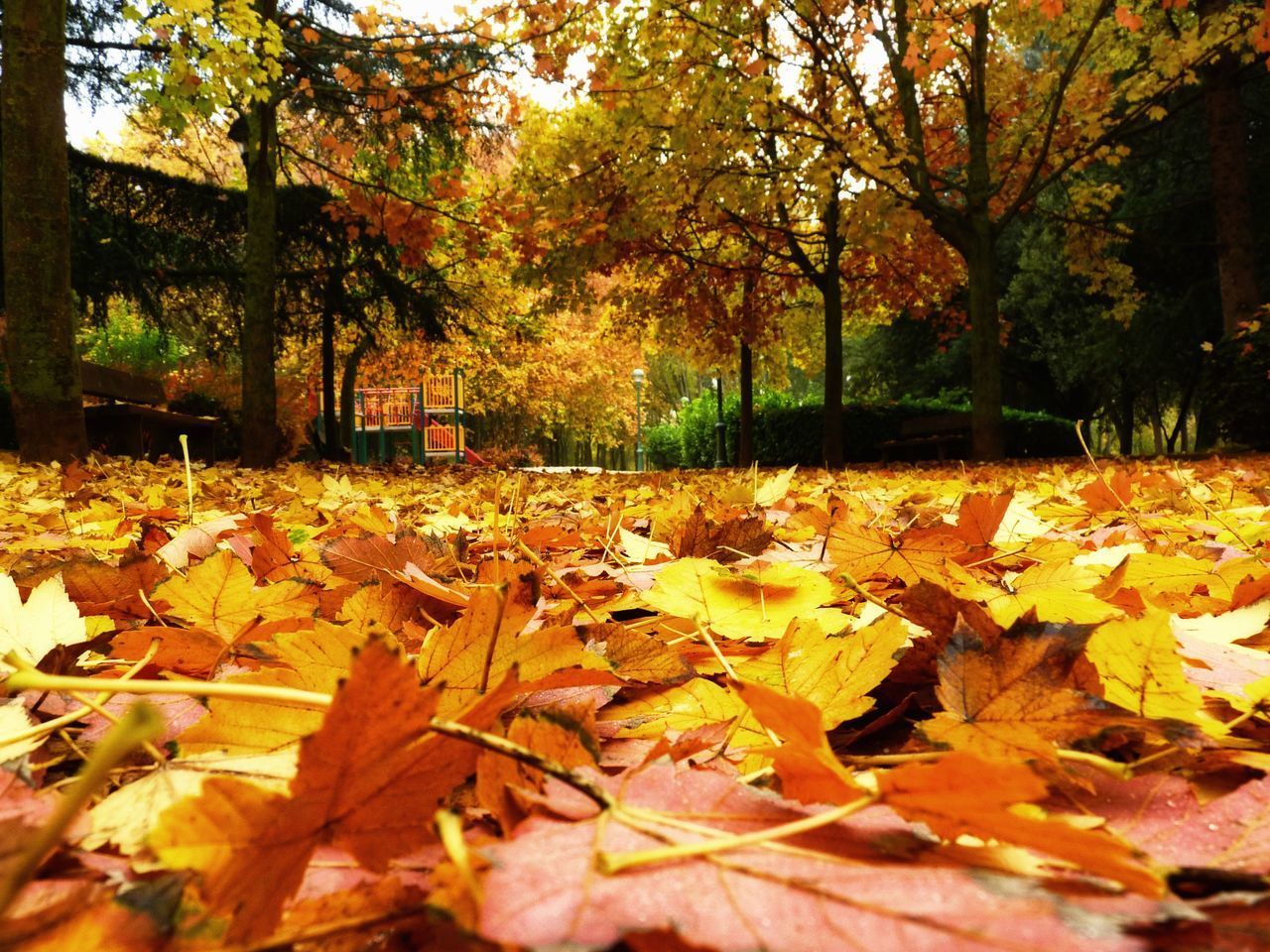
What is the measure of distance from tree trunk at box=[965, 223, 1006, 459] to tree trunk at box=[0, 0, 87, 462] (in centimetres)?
770

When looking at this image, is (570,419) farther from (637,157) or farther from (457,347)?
(637,157)

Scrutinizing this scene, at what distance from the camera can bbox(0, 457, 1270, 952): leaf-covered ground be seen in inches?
10.3

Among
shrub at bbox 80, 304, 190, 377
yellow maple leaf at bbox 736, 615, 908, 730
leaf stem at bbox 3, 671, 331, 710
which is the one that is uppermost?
shrub at bbox 80, 304, 190, 377

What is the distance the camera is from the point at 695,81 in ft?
25.8

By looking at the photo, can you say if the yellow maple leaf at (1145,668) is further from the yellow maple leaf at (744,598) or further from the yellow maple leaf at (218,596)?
the yellow maple leaf at (218,596)

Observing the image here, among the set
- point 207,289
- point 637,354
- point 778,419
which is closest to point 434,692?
point 207,289

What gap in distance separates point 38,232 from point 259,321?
9.86 feet

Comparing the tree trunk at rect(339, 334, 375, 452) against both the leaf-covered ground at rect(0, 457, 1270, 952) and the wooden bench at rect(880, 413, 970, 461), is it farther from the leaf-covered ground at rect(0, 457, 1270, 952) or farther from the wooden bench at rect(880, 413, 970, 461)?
the leaf-covered ground at rect(0, 457, 1270, 952)

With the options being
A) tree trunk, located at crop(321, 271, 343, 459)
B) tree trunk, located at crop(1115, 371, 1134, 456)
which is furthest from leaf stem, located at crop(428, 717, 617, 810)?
tree trunk, located at crop(1115, 371, 1134, 456)

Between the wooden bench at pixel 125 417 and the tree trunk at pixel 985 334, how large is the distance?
818 cm

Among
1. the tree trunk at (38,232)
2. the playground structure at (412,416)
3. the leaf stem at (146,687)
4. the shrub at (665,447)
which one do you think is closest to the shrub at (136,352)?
the playground structure at (412,416)

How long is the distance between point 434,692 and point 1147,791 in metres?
0.35

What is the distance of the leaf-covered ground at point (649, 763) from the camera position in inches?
10.3

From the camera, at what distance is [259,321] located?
7336 millimetres
